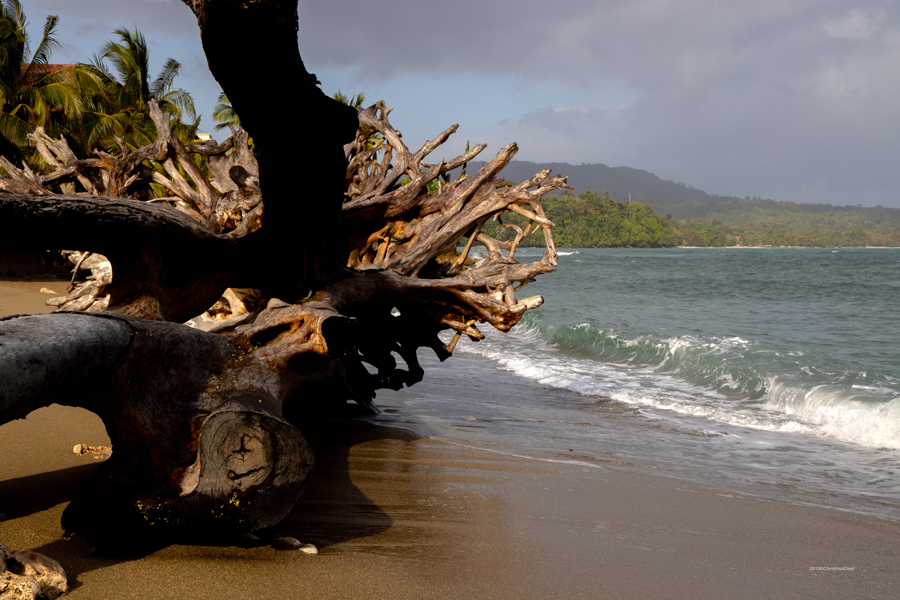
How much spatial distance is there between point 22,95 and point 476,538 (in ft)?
84.5

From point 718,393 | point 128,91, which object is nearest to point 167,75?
point 128,91

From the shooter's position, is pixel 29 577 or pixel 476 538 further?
pixel 476 538

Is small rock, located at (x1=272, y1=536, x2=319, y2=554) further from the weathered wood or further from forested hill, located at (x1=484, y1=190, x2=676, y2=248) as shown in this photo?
forested hill, located at (x1=484, y1=190, x2=676, y2=248)

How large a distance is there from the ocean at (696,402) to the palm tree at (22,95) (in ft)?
56.4

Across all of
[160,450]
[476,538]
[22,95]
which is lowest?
[476,538]

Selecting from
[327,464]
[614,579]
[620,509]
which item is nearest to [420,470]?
[327,464]

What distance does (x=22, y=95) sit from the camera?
22.3 meters

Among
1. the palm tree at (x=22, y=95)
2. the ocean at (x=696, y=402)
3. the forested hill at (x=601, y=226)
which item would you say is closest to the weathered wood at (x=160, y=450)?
the ocean at (x=696, y=402)

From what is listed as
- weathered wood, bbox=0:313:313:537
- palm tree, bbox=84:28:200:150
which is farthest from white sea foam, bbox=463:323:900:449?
palm tree, bbox=84:28:200:150

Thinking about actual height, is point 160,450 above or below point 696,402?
above

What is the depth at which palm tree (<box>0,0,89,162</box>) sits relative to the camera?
21.0m

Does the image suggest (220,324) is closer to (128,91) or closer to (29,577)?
(29,577)

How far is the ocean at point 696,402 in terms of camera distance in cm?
562

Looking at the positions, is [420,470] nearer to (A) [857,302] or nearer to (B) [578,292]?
(A) [857,302]
